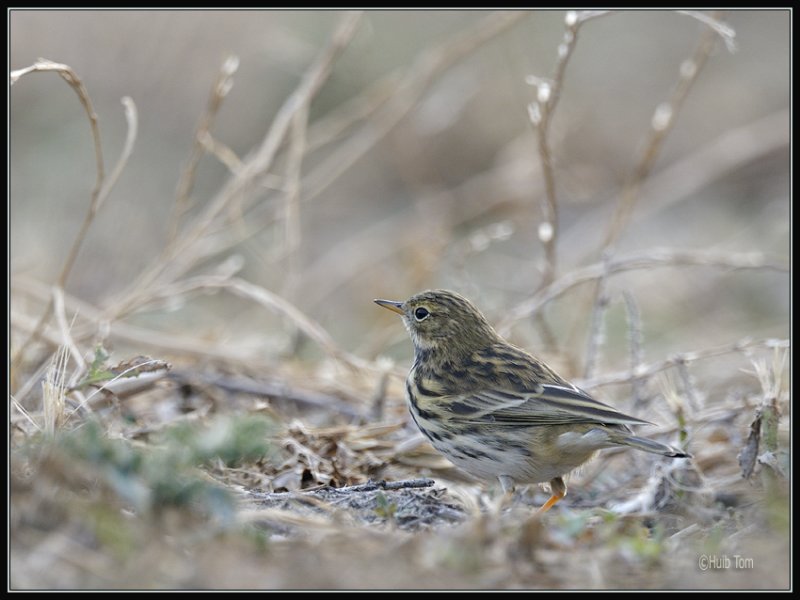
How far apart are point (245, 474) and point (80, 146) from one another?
8.63m

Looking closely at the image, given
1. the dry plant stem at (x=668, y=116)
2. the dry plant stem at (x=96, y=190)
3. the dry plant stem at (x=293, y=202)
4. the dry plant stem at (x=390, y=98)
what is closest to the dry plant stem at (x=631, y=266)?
the dry plant stem at (x=668, y=116)

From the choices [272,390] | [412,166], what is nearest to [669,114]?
[272,390]

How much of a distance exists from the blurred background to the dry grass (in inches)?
4.5

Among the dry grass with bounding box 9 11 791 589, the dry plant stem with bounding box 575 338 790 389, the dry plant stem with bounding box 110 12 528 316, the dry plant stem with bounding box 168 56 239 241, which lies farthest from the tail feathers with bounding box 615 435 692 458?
the dry plant stem with bounding box 110 12 528 316

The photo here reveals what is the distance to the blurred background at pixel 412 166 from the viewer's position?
8.74m

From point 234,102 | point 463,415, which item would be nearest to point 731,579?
point 463,415

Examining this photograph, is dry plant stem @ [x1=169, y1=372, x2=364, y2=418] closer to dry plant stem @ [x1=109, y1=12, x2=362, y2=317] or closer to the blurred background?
dry plant stem @ [x1=109, y1=12, x2=362, y2=317]

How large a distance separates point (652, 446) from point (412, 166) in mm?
8675

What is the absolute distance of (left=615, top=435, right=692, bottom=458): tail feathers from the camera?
3.82 meters

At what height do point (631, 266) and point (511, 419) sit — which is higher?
point (631, 266)

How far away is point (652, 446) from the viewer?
390 cm

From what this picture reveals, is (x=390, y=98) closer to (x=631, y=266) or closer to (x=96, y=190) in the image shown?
(x=631, y=266)

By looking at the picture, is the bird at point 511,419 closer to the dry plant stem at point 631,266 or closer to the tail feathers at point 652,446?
the tail feathers at point 652,446

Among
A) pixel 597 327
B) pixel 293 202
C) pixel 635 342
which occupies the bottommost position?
pixel 635 342
